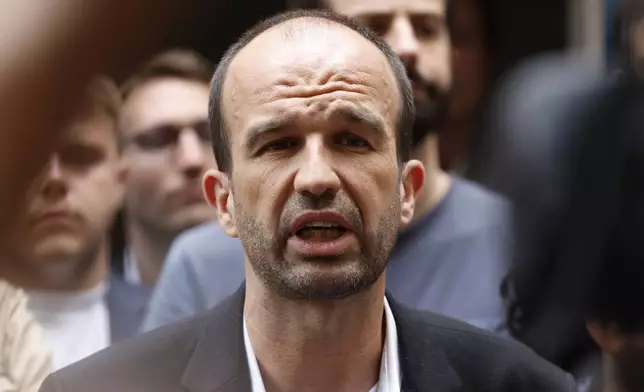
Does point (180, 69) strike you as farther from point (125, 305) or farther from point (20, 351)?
point (20, 351)

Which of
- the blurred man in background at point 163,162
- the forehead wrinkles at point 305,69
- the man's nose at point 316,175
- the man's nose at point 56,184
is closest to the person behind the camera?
the man's nose at point 316,175

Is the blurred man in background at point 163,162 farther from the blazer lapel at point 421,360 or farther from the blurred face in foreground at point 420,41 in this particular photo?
the blazer lapel at point 421,360

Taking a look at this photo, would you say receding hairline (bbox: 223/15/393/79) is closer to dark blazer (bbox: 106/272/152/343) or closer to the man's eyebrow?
the man's eyebrow

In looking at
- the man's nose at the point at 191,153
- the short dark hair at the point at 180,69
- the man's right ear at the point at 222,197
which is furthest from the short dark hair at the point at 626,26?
the man's nose at the point at 191,153

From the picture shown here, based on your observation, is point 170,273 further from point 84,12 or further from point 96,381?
point 84,12

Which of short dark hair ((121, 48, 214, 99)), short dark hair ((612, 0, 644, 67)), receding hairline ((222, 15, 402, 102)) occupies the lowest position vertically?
short dark hair ((121, 48, 214, 99))

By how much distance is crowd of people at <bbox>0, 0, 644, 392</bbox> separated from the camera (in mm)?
1551

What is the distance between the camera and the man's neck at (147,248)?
2283 mm

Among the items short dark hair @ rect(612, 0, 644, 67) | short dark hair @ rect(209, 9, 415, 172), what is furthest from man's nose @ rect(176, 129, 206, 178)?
short dark hair @ rect(612, 0, 644, 67)

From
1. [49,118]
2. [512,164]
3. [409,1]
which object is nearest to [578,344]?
[512,164]

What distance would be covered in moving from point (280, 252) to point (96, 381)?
1.65ft

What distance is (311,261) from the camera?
1.49m

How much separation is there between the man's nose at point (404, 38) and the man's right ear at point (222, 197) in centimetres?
67

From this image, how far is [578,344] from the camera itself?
187 centimetres
